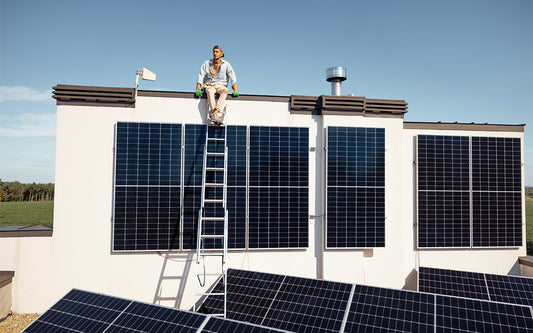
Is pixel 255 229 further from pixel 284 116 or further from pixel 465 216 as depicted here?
pixel 465 216

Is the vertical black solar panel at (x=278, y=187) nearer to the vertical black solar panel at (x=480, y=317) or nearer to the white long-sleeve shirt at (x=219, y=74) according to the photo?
the white long-sleeve shirt at (x=219, y=74)

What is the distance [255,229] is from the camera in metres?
10.8

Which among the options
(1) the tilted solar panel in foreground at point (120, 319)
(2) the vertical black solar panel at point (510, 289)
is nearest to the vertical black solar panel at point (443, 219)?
(2) the vertical black solar panel at point (510, 289)

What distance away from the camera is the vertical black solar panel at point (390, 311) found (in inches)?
272

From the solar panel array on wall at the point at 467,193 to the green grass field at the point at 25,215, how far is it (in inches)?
1616

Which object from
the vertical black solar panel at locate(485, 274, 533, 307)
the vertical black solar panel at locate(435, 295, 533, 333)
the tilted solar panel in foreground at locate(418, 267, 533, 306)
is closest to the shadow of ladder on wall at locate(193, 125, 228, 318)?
the vertical black solar panel at locate(435, 295, 533, 333)

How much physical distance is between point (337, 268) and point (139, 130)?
27.3ft

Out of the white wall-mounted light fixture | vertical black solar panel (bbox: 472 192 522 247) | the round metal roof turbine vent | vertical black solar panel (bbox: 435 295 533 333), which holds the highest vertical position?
the round metal roof turbine vent

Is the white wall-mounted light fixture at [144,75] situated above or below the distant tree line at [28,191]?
above

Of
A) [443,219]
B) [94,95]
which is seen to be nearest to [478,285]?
[443,219]

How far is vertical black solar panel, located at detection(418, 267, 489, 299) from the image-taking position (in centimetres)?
998

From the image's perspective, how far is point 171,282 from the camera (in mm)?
10445

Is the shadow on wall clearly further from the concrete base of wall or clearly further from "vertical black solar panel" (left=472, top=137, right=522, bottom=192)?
"vertical black solar panel" (left=472, top=137, right=522, bottom=192)

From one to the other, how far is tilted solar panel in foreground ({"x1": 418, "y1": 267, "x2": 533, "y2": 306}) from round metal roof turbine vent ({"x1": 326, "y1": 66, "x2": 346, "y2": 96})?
7.55m
